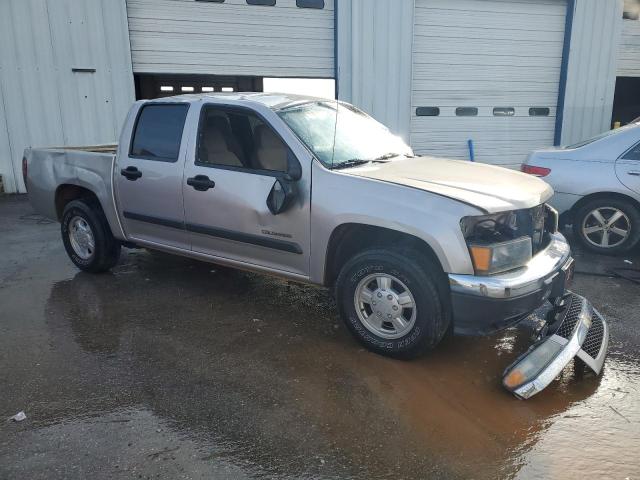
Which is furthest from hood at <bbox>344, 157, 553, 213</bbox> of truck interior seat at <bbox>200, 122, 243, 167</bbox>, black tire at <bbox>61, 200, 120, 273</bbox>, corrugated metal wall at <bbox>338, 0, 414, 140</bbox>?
corrugated metal wall at <bbox>338, 0, 414, 140</bbox>

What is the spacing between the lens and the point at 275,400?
9.89 feet

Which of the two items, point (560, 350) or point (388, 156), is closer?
point (560, 350)

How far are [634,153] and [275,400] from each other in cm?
490

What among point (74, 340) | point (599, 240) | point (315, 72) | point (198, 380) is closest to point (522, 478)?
point (198, 380)

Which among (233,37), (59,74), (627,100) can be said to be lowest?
(627,100)

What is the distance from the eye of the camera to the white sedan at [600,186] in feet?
18.4

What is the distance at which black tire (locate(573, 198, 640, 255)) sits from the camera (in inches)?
222

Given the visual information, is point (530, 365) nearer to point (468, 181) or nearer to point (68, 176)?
point (468, 181)

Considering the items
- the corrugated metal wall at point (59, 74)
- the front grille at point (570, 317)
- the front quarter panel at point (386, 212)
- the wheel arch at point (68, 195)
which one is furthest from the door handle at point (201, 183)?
the corrugated metal wall at point (59, 74)

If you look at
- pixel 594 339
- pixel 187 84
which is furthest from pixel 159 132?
pixel 187 84

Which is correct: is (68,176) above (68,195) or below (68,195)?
above

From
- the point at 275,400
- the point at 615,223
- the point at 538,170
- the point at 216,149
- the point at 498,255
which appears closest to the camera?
the point at 275,400

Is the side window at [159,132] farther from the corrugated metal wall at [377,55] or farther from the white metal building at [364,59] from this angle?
the corrugated metal wall at [377,55]

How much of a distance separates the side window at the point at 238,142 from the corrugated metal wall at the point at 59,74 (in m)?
6.55
